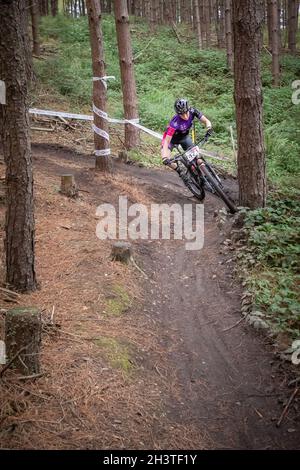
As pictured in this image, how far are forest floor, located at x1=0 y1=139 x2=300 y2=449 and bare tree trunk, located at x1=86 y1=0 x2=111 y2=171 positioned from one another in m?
3.24

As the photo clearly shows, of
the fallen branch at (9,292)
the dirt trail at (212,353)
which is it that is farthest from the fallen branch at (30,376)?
the fallen branch at (9,292)

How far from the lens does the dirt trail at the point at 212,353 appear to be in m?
4.05

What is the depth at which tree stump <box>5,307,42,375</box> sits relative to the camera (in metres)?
3.94

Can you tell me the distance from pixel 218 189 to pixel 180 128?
2.06 metres

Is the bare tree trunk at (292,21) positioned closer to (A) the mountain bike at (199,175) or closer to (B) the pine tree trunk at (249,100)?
(A) the mountain bike at (199,175)

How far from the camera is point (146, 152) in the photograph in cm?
1425

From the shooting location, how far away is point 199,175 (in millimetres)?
9703

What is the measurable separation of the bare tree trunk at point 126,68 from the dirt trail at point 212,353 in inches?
263

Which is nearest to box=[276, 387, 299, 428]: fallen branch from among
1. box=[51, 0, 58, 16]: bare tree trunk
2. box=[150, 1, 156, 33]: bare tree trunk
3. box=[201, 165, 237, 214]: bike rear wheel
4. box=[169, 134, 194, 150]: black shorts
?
box=[201, 165, 237, 214]: bike rear wheel

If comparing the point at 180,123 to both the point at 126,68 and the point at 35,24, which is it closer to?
the point at 126,68

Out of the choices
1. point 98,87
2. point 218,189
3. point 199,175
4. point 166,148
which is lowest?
point 218,189

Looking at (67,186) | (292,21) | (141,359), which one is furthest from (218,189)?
(292,21)

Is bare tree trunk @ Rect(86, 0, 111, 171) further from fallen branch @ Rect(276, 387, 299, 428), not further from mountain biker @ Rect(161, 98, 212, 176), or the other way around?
fallen branch @ Rect(276, 387, 299, 428)

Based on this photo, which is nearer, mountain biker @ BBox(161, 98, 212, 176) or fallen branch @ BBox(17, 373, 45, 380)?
fallen branch @ BBox(17, 373, 45, 380)
